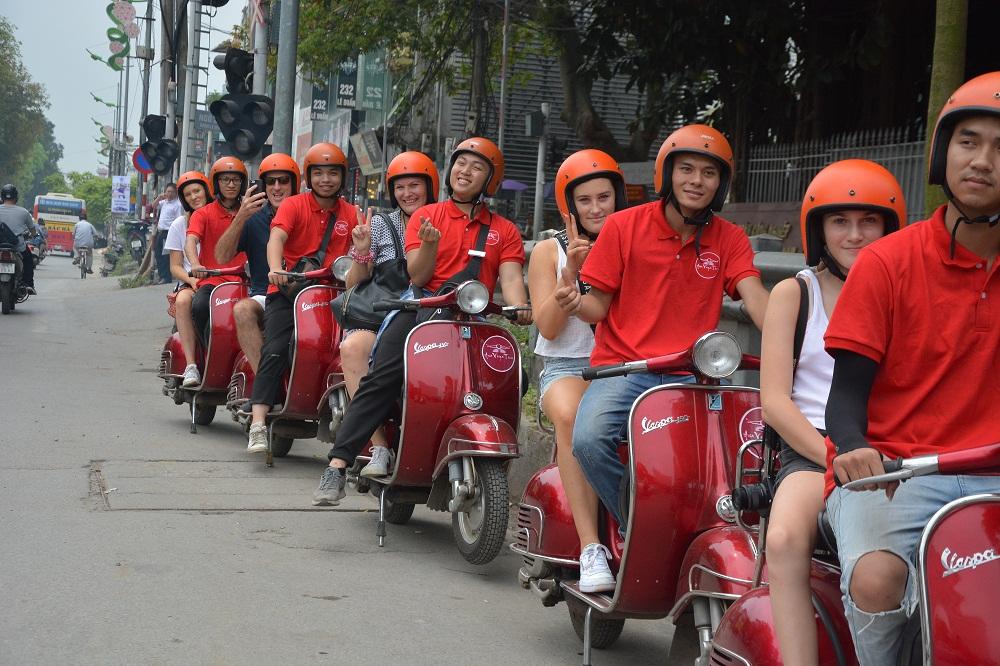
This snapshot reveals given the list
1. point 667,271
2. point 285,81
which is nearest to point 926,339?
point 667,271

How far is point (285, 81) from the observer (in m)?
13.7

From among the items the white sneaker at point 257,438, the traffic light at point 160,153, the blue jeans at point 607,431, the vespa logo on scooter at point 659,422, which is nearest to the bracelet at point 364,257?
the white sneaker at point 257,438

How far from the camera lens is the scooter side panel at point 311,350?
826cm

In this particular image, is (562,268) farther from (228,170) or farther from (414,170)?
(228,170)

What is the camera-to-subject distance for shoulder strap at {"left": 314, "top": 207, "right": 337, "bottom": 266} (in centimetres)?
860

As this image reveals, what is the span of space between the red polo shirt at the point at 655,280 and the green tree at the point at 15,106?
94532 millimetres

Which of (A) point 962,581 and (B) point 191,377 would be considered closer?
(A) point 962,581

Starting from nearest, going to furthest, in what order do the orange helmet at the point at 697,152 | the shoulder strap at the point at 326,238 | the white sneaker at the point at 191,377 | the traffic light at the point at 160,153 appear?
the orange helmet at the point at 697,152
the shoulder strap at the point at 326,238
the white sneaker at the point at 191,377
the traffic light at the point at 160,153

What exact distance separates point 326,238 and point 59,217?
5969 centimetres

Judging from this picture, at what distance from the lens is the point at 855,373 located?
2795 mm

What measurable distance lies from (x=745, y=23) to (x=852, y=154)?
74.9 inches

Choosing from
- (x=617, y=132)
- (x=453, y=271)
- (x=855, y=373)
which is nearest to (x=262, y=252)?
(x=453, y=271)

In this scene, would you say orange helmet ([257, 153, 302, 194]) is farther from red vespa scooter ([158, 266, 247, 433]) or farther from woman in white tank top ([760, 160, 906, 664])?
woman in white tank top ([760, 160, 906, 664])

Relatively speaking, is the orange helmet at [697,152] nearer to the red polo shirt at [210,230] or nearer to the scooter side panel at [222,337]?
the scooter side panel at [222,337]
